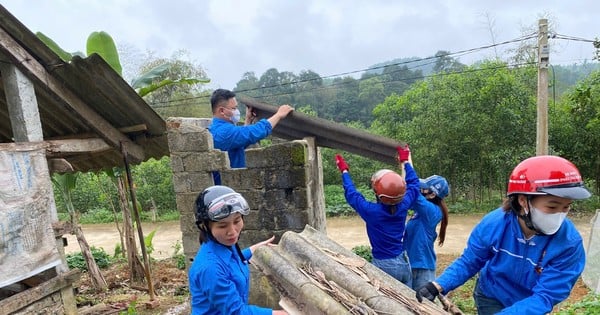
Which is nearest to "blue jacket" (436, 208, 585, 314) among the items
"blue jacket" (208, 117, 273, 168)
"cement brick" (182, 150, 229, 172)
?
"blue jacket" (208, 117, 273, 168)

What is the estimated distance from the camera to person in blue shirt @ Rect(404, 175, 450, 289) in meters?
4.20

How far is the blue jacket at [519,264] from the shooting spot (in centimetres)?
219

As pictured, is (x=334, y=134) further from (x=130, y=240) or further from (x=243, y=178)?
(x=130, y=240)

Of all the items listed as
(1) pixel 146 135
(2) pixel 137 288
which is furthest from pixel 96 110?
(2) pixel 137 288

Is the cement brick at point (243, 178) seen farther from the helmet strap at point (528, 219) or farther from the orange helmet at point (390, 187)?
the helmet strap at point (528, 219)

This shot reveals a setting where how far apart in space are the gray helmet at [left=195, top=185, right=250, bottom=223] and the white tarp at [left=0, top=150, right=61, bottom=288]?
9.93 ft

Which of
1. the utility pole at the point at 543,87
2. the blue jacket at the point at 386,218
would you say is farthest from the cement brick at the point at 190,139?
the utility pole at the point at 543,87

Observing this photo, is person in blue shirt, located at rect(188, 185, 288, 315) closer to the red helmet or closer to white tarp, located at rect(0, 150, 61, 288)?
the red helmet

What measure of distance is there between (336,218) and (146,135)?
34.2 ft

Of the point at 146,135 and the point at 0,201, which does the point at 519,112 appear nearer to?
the point at 146,135

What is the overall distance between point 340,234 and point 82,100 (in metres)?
9.33

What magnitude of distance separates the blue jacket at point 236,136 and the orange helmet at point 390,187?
115 centimetres

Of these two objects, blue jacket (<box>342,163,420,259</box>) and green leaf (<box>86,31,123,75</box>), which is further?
green leaf (<box>86,31,123,75</box>)

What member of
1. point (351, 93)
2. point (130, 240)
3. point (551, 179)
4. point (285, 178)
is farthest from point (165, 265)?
point (351, 93)
